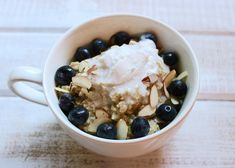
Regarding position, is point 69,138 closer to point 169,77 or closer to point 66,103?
point 66,103

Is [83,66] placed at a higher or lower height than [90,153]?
higher

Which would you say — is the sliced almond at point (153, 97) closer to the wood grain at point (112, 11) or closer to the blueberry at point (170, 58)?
the blueberry at point (170, 58)

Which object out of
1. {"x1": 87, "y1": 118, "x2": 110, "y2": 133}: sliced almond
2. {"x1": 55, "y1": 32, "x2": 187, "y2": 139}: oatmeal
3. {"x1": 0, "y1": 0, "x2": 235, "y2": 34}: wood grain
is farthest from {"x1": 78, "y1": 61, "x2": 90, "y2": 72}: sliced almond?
{"x1": 0, "y1": 0, "x2": 235, "y2": 34}: wood grain

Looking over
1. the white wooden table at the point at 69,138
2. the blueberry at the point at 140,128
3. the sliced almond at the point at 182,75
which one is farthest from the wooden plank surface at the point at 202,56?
the blueberry at the point at 140,128

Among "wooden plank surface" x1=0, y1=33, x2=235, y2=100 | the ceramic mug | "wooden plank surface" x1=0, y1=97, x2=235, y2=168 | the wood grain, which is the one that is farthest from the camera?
the wood grain

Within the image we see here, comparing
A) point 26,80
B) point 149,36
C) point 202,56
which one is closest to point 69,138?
point 26,80

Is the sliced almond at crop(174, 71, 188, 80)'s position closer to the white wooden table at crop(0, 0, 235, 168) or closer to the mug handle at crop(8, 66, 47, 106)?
the white wooden table at crop(0, 0, 235, 168)

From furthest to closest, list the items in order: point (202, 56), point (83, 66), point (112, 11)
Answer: point (112, 11) → point (202, 56) → point (83, 66)

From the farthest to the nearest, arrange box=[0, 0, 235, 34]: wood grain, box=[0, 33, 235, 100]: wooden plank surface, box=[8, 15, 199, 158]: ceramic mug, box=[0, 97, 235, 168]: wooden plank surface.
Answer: box=[0, 0, 235, 34]: wood grain, box=[0, 33, 235, 100]: wooden plank surface, box=[0, 97, 235, 168]: wooden plank surface, box=[8, 15, 199, 158]: ceramic mug
